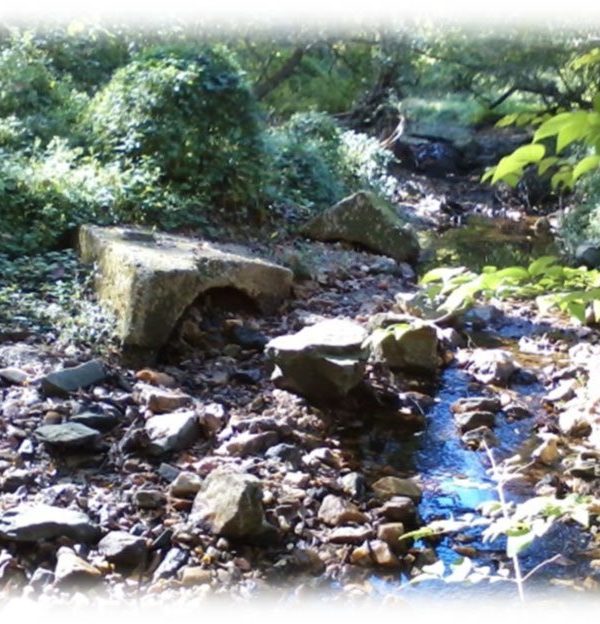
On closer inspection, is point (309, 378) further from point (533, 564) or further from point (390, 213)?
point (390, 213)

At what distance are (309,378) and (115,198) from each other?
2409 mm

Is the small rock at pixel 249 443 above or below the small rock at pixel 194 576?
above

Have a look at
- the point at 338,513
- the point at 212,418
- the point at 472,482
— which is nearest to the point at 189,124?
the point at 212,418

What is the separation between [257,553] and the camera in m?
2.68

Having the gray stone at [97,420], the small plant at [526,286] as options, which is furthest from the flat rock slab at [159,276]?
the small plant at [526,286]

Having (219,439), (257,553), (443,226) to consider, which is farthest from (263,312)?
(443,226)

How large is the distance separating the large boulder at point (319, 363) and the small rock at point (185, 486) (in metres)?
1.07

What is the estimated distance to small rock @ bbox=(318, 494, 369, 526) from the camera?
2.90 meters

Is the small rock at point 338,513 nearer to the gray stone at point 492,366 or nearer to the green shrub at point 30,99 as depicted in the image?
the gray stone at point 492,366

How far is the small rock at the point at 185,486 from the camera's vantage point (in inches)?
114

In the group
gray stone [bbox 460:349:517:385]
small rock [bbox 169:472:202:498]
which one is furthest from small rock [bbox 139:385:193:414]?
gray stone [bbox 460:349:517:385]

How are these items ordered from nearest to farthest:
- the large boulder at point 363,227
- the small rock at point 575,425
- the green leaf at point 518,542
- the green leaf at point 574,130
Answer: the green leaf at point 574,130 < the green leaf at point 518,542 < the small rock at point 575,425 < the large boulder at point 363,227

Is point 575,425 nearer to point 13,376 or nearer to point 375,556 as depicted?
point 375,556

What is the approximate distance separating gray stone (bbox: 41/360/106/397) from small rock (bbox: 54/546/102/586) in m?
1.13
